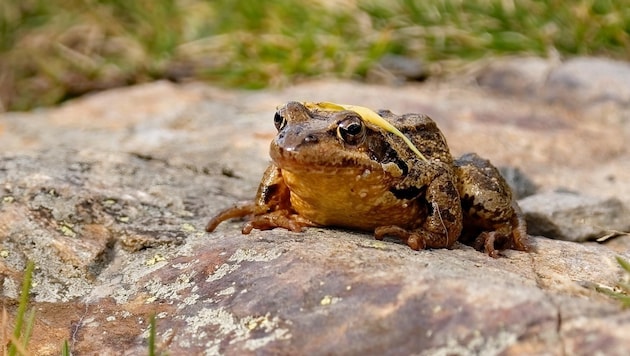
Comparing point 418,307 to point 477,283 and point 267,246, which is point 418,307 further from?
point 267,246

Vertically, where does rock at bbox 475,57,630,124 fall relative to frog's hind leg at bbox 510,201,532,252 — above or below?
above

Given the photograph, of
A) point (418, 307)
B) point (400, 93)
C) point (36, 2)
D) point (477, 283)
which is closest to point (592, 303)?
point (477, 283)

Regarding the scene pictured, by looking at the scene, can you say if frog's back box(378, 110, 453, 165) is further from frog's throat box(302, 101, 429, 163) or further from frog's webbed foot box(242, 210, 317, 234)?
frog's webbed foot box(242, 210, 317, 234)

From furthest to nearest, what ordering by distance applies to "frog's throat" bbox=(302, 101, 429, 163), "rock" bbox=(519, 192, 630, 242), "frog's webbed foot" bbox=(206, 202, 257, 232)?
"rock" bbox=(519, 192, 630, 242) → "frog's webbed foot" bbox=(206, 202, 257, 232) → "frog's throat" bbox=(302, 101, 429, 163)

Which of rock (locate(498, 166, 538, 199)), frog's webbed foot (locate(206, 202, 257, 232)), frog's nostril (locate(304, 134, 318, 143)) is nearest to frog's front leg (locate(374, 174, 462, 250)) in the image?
frog's nostril (locate(304, 134, 318, 143))

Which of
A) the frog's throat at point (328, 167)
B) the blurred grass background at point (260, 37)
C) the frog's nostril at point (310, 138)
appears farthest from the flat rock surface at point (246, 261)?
the blurred grass background at point (260, 37)

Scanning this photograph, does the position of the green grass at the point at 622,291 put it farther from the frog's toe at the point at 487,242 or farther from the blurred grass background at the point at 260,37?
the blurred grass background at the point at 260,37

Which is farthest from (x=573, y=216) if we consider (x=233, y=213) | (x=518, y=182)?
(x=233, y=213)
